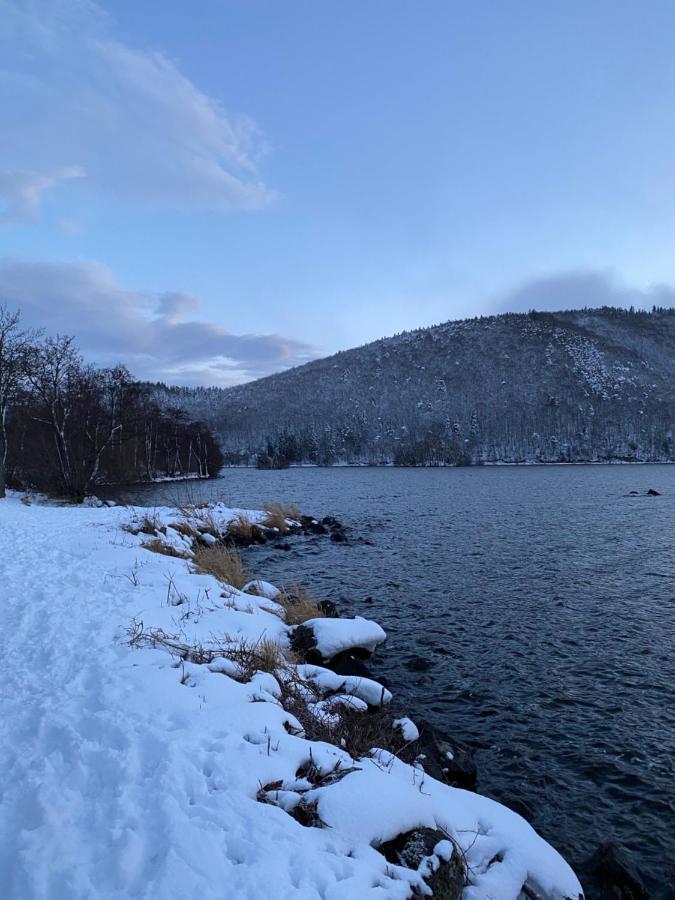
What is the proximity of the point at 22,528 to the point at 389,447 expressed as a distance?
138169mm

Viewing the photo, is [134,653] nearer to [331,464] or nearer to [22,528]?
[22,528]

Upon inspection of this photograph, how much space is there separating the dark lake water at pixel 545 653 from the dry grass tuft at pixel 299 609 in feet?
5.70

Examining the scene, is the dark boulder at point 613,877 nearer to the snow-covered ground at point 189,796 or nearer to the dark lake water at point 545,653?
the dark lake water at point 545,653

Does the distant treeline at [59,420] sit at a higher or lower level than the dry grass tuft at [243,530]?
higher

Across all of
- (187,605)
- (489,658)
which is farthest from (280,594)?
(489,658)

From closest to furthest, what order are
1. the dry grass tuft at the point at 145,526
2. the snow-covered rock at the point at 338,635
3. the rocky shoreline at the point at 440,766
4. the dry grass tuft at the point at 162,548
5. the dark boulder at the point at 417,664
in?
1. the rocky shoreline at the point at 440,766
2. the snow-covered rock at the point at 338,635
3. the dark boulder at the point at 417,664
4. the dry grass tuft at the point at 162,548
5. the dry grass tuft at the point at 145,526

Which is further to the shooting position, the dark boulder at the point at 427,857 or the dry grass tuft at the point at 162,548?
the dry grass tuft at the point at 162,548

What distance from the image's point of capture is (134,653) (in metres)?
6.16

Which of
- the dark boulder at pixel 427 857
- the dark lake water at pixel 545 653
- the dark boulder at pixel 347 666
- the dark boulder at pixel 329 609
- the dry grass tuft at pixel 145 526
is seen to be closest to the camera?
the dark boulder at pixel 427 857

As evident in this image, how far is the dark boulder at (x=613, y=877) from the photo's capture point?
4.66m

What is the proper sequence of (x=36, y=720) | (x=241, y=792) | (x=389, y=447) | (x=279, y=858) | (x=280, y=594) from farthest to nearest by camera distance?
(x=389, y=447) → (x=280, y=594) → (x=36, y=720) → (x=241, y=792) → (x=279, y=858)

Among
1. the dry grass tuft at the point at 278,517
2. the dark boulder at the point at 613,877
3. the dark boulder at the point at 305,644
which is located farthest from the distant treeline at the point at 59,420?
the dark boulder at the point at 613,877

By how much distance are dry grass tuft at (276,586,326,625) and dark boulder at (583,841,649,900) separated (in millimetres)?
6491

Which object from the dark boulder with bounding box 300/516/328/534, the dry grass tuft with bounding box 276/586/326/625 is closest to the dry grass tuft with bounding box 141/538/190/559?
the dry grass tuft with bounding box 276/586/326/625
